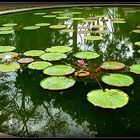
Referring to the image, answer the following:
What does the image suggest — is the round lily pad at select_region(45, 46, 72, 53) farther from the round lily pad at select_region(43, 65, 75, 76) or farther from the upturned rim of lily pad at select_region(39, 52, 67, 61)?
the round lily pad at select_region(43, 65, 75, 76)

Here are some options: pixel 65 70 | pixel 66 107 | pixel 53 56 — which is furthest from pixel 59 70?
pixel 66 107

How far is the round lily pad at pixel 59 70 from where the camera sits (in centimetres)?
232

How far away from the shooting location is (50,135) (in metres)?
1.52

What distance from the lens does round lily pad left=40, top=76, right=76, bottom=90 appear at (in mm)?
2067

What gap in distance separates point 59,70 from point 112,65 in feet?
1.71

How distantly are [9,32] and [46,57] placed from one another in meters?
1.56

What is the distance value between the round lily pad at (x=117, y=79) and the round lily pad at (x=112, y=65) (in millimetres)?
188

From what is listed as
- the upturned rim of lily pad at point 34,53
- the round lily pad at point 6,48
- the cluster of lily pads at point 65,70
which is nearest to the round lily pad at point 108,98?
Result: the cluster of lily pads at point 65,70

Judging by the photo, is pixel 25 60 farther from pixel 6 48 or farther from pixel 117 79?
pixel 117 79

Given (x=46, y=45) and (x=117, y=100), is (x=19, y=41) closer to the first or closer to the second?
(x=46, y=45)

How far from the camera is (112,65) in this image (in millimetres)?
2473

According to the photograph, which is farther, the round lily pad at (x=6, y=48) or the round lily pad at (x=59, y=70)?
the round lily pad at (x=6, y=48)

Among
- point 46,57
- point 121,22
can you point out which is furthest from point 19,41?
point 121,22

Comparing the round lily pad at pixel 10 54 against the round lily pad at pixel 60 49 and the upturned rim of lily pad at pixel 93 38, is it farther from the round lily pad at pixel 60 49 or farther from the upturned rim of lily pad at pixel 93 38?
the upturned rim of lily pad at pixel 93 38
